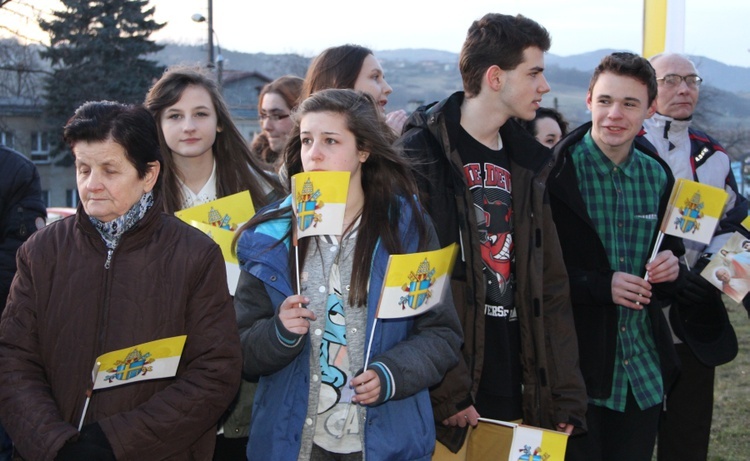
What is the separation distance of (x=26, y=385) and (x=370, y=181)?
1440 mm

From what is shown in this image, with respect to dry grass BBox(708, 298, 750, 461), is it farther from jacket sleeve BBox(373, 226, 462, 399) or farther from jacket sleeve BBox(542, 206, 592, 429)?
jacket sleeve BBox(373, 226, 462, 399)

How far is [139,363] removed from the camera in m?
2.70

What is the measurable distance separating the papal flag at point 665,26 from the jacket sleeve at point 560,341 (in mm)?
2905

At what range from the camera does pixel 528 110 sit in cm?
395

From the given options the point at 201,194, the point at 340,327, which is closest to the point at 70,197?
the point at 201,194

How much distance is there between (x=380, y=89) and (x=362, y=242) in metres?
1.81

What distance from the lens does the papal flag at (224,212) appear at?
3.71m

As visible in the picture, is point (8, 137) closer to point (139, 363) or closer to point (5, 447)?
point (5, 447)

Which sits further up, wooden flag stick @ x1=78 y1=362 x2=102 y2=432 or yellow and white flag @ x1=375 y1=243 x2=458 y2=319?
yellow and white flag @ x1=375 y1=243 x2=458 y2=319

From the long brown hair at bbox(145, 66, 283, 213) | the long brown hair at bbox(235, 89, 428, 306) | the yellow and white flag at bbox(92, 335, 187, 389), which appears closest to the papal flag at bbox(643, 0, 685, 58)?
the long brown hair at bbox(145, 66, 283, 213)

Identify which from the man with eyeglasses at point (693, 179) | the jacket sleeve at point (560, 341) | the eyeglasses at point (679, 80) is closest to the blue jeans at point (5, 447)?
the jacket sleeve at point (560, 341)

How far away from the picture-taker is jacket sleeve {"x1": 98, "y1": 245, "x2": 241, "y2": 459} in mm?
2717

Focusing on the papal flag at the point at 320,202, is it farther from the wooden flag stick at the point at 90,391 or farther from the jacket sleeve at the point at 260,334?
the wooden flag stick at the point at 90,391

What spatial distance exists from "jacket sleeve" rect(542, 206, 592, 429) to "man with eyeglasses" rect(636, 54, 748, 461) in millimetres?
1304
